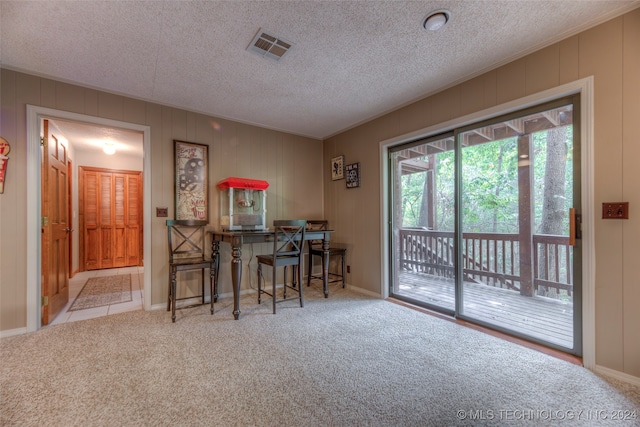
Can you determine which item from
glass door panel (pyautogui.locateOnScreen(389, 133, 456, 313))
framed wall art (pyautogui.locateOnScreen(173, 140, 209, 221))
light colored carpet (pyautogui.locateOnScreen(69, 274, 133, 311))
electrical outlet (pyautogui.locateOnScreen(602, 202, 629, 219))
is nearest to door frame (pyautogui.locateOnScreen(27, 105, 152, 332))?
light colored carpet (pyautogui.locateOnScreen(69, 274, 133, 311))

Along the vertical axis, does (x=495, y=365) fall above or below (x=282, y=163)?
below

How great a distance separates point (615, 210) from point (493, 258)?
52.6 inches

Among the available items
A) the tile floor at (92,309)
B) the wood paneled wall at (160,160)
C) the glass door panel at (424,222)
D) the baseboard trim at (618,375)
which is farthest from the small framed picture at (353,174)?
the tile floor at (92,309)

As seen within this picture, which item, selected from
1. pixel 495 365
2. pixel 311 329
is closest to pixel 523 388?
pixel 495 365

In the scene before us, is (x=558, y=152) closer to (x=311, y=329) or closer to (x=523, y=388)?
(x=523, y=388)

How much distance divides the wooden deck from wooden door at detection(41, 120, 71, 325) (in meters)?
3.85

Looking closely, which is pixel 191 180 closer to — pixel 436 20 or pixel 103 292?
pixel 103 292

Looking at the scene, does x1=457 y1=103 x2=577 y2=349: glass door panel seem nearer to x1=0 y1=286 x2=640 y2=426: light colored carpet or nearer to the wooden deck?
the wooden deck

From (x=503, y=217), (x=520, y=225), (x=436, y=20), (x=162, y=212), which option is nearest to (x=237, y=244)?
(x=162, y=212)

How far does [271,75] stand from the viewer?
2527mm

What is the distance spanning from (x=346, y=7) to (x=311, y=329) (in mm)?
2563

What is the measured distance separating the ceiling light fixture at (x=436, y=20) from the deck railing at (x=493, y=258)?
6.28 ft

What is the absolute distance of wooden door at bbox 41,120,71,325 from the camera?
8.56 ft

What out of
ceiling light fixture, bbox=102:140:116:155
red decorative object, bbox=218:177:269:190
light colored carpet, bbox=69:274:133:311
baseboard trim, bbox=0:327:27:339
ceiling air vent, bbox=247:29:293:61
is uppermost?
ceiling air vent, bbox=247:29:293:61
